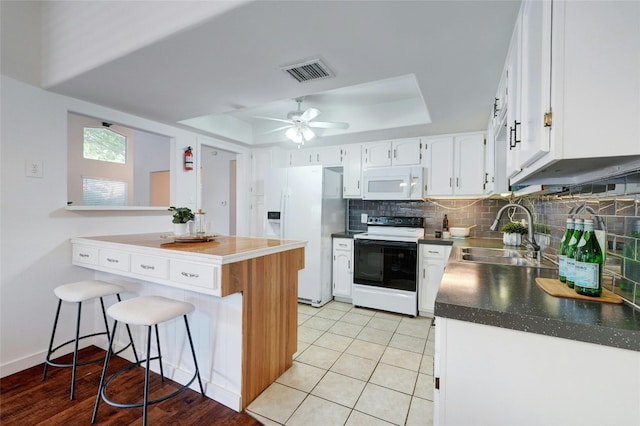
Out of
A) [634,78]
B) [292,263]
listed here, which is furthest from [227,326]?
[634,78]

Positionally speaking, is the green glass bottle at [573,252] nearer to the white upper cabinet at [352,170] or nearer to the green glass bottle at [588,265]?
the green glass bottle at [588,265]

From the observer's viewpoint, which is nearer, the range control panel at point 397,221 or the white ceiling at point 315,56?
the white ceiling at point 315,56

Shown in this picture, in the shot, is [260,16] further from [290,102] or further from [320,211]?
[320,211]

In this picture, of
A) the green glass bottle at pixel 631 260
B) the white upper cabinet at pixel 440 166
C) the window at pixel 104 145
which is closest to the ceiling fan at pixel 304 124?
the white upper cabinet at pixel 440 166

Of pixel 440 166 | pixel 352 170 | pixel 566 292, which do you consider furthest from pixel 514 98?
pixel 352 170

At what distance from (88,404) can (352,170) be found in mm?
3280

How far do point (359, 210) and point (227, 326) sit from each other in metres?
2.77

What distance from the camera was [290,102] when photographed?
324 cm

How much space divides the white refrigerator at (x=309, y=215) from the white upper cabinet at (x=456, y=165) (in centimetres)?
124

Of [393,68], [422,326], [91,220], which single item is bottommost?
[422,326]

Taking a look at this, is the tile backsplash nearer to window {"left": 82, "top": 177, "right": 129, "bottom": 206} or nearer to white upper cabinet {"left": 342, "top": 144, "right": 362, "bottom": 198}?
white upper cabinet {"left": 342, "top": 144, "right": 362, "bottom": 198}

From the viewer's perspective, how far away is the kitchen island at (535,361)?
744 mm

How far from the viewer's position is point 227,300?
173 centimetres

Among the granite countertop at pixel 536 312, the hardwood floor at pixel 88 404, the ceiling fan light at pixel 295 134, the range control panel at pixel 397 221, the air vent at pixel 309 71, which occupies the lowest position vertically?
the hardwood floor at pixel 88 404
